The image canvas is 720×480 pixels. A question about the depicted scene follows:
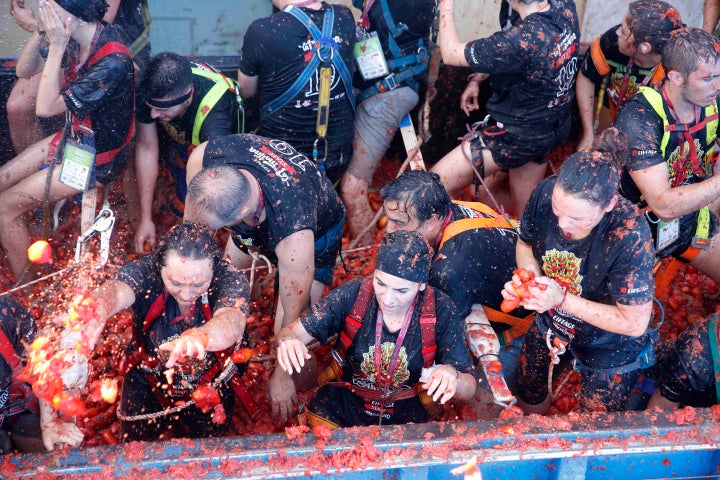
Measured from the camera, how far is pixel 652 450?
2932 mm

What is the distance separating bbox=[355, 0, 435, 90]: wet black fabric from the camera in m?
4.56

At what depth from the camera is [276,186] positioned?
3.37 metres

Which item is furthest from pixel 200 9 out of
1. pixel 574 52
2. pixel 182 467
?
pixel 182 467

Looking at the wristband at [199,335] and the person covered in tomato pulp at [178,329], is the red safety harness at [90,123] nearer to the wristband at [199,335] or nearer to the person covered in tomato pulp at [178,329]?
the person covered in tomato pulp at [178,329]

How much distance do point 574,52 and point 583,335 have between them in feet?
6.23

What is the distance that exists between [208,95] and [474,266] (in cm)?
202

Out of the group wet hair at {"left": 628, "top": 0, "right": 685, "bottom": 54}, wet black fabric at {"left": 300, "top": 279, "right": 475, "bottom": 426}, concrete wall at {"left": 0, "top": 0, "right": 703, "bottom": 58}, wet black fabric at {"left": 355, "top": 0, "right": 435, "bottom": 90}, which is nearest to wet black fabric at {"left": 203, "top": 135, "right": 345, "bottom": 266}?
wet black fabric at {"left": 300, "top": 279, "right": 475, "bottom": 426}

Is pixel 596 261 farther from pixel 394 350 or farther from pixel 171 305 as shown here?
pixel 171 305

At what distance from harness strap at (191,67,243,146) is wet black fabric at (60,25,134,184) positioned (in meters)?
0.41

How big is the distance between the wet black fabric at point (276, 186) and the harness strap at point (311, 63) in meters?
0.72

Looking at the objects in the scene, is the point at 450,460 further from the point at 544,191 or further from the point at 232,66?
the point at 232,66

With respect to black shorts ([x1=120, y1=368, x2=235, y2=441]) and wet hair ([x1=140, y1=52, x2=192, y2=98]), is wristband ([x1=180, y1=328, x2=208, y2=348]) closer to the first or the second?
black shorts ([x1=120, y1=368, x2=235, y2=441])

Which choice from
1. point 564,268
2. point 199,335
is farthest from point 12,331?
point 564,268

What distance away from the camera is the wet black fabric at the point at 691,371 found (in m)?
3.42
